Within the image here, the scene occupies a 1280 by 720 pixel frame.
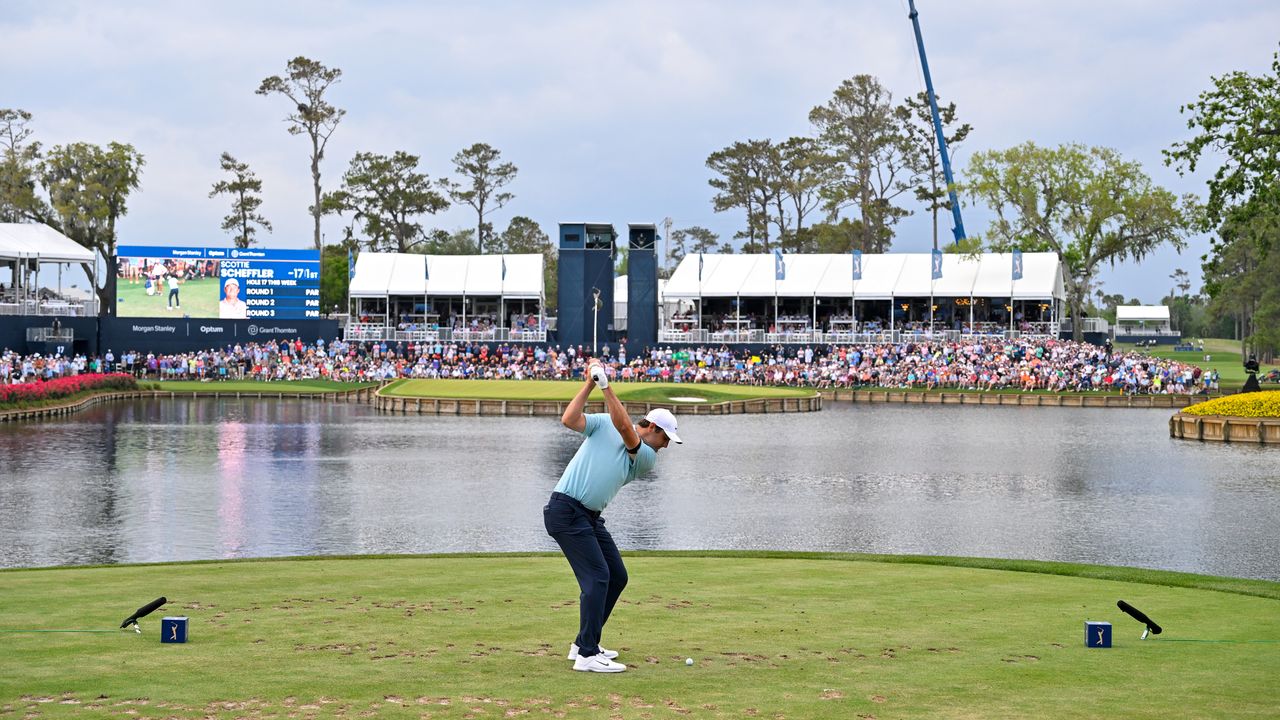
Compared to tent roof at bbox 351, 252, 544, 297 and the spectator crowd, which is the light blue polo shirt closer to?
the spectator crowd

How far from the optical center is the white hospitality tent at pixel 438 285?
85.4m

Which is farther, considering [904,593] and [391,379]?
[391,379]

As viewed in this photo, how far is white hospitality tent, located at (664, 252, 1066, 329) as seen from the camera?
82625 mm

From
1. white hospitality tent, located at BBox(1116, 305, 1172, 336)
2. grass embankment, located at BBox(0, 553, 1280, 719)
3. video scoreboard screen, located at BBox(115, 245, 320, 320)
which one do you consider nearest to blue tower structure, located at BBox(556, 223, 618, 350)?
video scoreboard screen, located at BBox(115, 245, 320, 320)

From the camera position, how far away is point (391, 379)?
7469cm

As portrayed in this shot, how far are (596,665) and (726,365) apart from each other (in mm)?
67285

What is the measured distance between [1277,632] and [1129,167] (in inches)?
3114

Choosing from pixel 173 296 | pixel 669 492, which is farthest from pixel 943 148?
pixel 669 492

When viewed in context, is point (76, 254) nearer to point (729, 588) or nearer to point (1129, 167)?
point (1129, 167)

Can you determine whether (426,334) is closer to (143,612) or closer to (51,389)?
(51,389)

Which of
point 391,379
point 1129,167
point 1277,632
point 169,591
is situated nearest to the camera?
point 1277,632

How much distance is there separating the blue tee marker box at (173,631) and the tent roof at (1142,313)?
591 feet

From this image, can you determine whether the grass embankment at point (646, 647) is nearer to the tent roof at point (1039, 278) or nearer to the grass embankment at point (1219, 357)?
the grass embankment at point (1219, 357)

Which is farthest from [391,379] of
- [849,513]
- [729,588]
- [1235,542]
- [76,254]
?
[729,588]
